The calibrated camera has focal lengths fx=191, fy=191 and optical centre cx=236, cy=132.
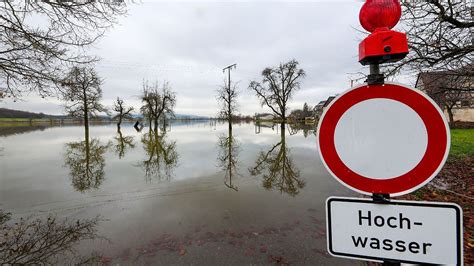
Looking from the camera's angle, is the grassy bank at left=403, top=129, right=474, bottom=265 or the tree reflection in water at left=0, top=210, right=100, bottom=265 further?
the grassy bank at left=403, top=129, right=474, bottom=265

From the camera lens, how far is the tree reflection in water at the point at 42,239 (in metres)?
2.47

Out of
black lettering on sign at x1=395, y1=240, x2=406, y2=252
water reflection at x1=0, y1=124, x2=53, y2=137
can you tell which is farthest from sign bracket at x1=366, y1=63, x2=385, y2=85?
water reflection at x1=0, y1=124, x2=53, y2=137

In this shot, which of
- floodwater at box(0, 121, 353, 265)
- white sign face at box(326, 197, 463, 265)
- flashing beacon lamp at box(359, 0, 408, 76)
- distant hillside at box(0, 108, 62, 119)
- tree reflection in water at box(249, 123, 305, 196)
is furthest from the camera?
distant hillside at box(0, 108, 62, 119)

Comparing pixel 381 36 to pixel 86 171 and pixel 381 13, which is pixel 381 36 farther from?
pixel 86 171

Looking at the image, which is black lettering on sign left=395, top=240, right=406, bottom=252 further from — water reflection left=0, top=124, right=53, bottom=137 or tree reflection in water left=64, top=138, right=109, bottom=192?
water reflection left=0, top=124, right=53, bottom=137

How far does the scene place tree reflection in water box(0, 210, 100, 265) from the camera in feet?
8.09

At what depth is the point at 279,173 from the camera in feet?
20.6

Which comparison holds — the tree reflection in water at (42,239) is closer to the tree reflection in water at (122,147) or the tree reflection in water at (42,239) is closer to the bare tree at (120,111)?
the tree reflection in water at (122,147)

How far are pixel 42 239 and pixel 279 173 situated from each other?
552cm

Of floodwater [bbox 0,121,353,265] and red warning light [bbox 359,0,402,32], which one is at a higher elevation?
red warning light [bbox 359,0,402,32]

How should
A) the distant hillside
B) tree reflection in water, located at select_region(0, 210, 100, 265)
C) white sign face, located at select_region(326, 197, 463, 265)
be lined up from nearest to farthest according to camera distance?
white sign face, located at select_region(326, 197, 463, 265) < tree reflection in water, located at select_region(0, 210, 100, 265) < the distant hillside

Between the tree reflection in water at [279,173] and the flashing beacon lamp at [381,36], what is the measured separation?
4.11 metres

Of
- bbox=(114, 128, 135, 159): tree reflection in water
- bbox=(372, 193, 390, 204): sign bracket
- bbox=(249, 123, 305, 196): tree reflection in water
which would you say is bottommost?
bbox=(249, 123, 305, 196): tree reflection in water

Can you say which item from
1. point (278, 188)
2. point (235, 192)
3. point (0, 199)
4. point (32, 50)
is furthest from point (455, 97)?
point (0, 199)
